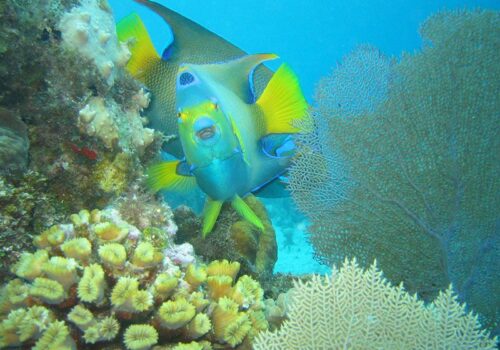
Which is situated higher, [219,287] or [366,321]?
[219,287]

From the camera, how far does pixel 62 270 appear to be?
5.24ft

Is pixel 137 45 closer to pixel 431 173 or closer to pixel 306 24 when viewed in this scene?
pixel 431 173

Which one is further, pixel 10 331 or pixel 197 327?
pixel 197 327

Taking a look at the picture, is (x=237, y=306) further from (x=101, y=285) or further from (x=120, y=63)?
(x=120, y=63)

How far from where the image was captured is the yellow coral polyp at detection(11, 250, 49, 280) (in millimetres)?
1638

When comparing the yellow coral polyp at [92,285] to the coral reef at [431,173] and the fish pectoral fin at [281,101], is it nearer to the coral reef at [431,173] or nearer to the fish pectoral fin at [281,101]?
the fish pectoral fin at [281,101]

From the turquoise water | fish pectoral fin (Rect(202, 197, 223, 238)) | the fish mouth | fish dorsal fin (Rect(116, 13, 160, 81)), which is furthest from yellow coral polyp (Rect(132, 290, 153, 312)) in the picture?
the turquoise water

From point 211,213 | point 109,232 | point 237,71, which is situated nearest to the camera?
point 109,232

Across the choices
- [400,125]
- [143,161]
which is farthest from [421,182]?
[143,161]

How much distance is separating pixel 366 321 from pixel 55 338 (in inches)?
54.8

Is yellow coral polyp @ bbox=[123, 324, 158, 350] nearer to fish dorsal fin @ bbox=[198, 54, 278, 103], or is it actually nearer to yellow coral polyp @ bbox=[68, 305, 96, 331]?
yellow coral polyp @ bbox=[68, 305, 96, 331]

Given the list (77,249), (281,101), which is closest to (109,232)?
(77,249)

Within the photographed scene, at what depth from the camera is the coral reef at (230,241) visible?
10.1 ft

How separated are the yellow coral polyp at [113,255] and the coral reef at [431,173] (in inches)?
74.0
